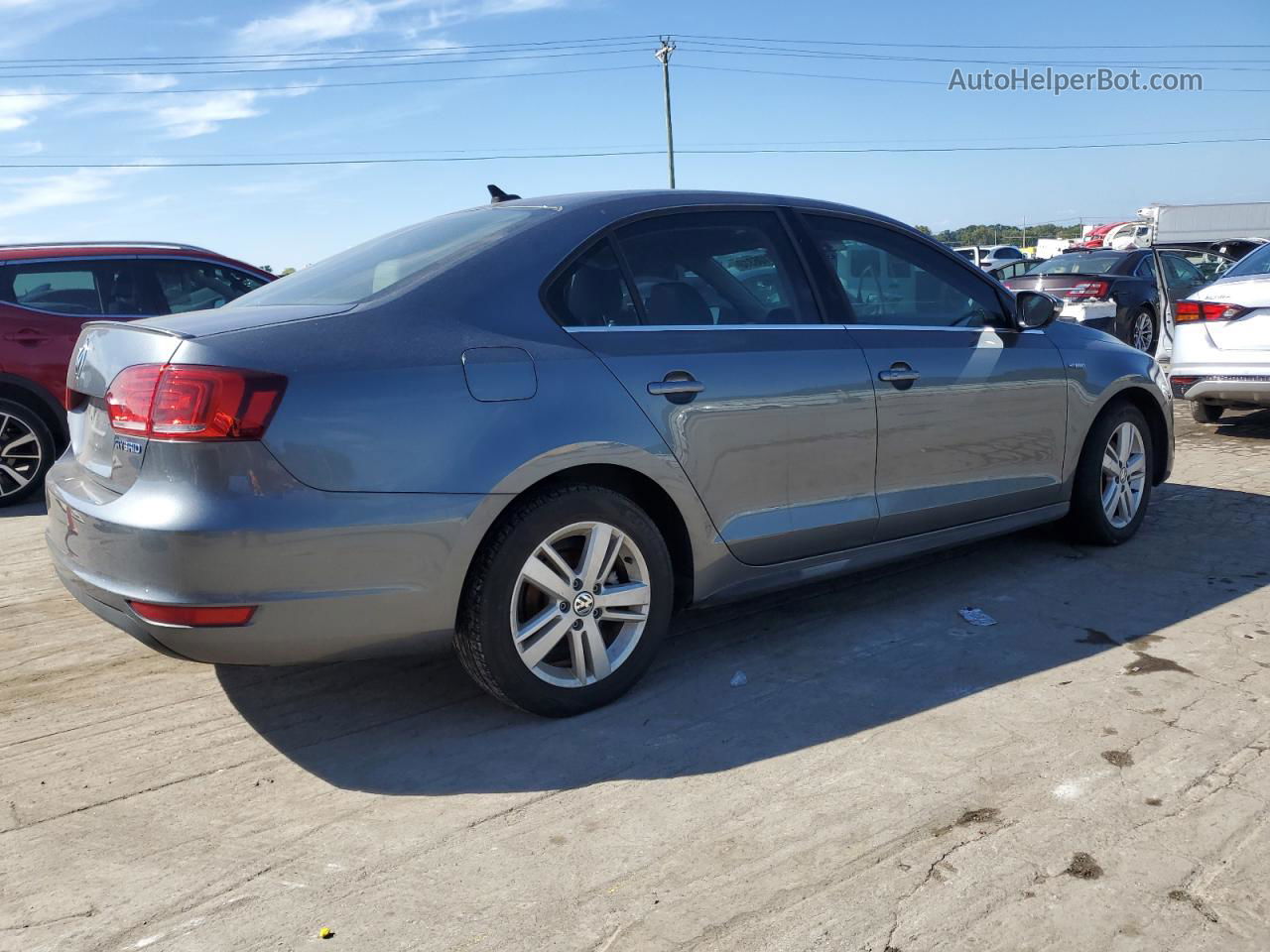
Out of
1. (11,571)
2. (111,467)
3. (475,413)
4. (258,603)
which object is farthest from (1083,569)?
(11,571)

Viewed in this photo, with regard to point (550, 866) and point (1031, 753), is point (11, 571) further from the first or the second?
point (1031, 753)

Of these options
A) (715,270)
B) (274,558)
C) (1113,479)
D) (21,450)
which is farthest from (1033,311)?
(21,450)

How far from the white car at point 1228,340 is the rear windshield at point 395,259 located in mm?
6342

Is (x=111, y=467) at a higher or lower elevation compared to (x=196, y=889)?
higher

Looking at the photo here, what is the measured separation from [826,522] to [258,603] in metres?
2.05

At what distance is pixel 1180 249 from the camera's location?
44.9 feet

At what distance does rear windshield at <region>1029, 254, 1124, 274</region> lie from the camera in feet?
47.4

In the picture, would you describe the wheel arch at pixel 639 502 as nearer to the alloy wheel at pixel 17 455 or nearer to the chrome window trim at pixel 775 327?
the chrome window trim at pixel 775 327

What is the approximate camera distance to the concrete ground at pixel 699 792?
253 centimetres

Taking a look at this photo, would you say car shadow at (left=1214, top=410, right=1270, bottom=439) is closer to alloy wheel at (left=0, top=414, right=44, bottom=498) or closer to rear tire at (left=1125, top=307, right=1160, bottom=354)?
rear tire at (left=1125, top=307, right=1160, bottom=354)

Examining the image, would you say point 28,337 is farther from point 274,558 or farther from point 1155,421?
point 1155,421

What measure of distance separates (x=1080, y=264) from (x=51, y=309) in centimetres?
1216

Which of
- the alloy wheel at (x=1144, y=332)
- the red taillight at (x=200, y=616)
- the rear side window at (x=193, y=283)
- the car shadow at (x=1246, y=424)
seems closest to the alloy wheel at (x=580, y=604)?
the red taillight at (x=200, y=616)

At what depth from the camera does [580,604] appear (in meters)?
3.54
